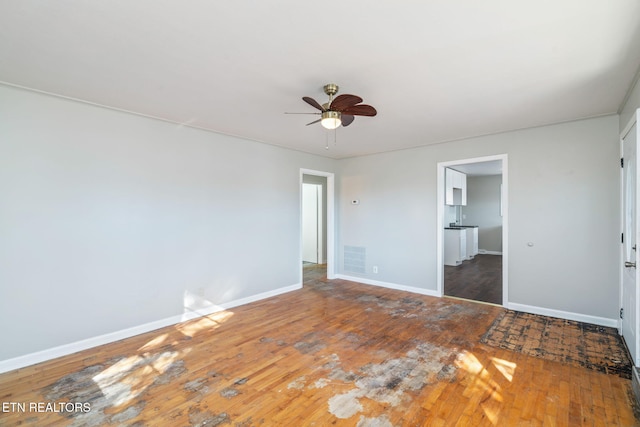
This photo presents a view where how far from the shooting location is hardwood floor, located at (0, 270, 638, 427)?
6.72 ft

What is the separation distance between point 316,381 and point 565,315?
349cm

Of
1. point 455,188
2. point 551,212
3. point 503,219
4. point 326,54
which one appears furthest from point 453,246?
point 326,54

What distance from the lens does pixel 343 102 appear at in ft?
8.27

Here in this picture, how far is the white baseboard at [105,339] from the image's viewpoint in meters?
2.75

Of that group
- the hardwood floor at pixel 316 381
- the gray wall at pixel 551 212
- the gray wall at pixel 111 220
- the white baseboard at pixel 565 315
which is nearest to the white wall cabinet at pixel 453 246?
the gray wall at pixel 551 212

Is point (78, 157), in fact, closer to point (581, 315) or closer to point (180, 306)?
point (180, 306)

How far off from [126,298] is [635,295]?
4.96 m

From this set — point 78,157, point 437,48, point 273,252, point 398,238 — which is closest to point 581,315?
point 398,238

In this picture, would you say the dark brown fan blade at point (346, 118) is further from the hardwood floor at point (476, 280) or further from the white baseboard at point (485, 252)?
the white baseboard at point (485, 252)

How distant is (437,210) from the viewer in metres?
4.96

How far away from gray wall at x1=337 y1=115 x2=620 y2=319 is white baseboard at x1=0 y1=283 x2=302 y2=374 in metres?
3.29

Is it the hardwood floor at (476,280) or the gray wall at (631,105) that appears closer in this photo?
the gray wall at (631,105)

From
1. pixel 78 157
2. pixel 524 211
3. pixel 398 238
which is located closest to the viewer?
pixel 78 157

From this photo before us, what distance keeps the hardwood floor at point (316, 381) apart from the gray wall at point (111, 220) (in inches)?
18.0
